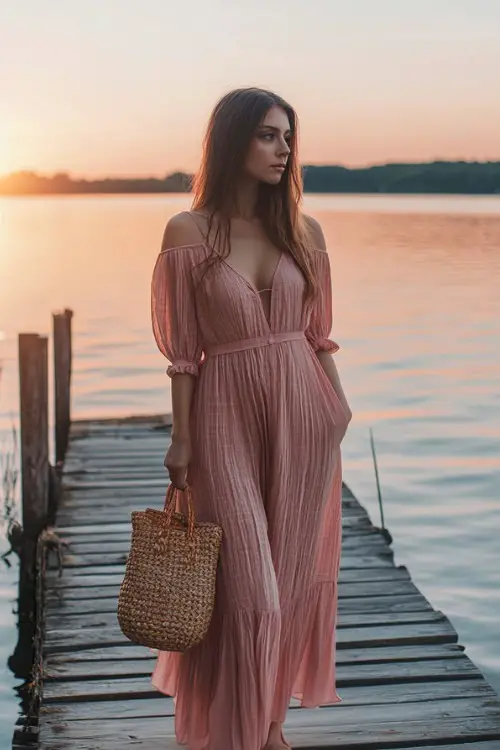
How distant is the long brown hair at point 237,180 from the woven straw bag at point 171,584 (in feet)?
2.55

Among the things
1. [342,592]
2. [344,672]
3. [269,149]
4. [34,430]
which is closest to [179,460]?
[269,149]

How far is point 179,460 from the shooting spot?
3.23 metres

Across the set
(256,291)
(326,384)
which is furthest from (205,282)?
(326,384)

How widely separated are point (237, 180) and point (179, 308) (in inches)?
15.7

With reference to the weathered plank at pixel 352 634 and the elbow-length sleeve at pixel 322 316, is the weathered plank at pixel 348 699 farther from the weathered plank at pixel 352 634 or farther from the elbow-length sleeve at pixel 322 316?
the elbow-length sleeve at pixel 322 316

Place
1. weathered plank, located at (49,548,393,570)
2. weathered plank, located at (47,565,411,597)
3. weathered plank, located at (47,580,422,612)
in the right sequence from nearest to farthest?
weathered plank, located at (47,580,422,612) → weathered plank, located at (47,565,411,597) → weathered plank, located at (49,548,393,570)

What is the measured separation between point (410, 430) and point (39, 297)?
685 inches

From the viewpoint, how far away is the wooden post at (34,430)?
23.6 ft

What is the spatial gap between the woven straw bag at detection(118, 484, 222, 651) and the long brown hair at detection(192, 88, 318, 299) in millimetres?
777

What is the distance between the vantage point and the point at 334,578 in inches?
139

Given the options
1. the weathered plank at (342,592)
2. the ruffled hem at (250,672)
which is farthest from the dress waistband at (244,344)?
the weathered plank at (342,592)

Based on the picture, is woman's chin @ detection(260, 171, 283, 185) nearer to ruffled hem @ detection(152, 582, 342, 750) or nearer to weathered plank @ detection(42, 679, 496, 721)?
ruffled hem @ detection(152, 582, 342, 750)

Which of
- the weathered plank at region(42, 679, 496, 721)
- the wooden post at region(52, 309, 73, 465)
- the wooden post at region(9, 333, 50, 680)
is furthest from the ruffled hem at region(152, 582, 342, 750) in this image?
the wooden post at region(52, 309, 73, 465)

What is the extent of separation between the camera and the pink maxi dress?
319 centimetres
